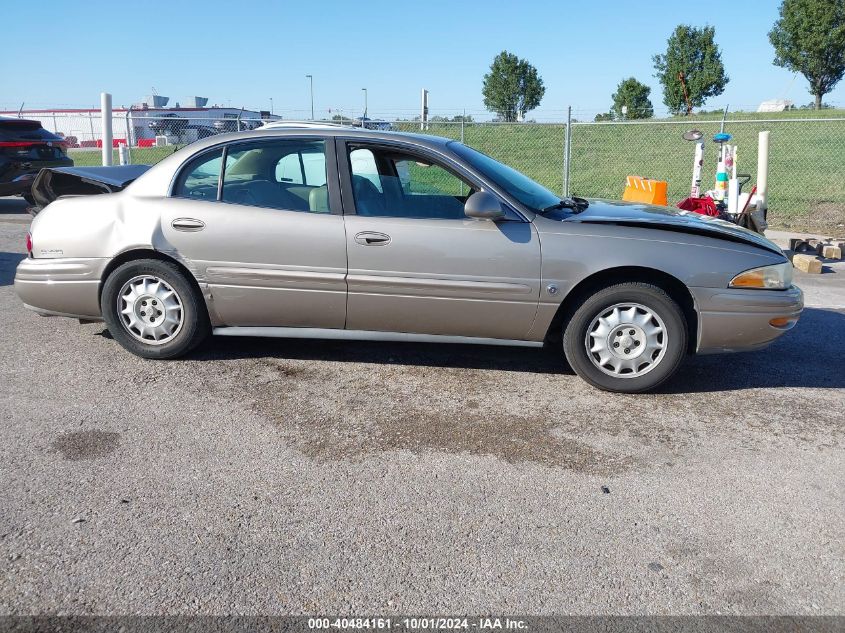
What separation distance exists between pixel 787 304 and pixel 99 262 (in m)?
4.42

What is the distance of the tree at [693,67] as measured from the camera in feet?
153

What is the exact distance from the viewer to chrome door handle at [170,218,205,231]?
4730mm

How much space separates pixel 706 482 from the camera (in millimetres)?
3396

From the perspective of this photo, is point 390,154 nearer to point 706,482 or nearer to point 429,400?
point 429,400

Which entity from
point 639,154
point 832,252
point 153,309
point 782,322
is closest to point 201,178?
point 153,309

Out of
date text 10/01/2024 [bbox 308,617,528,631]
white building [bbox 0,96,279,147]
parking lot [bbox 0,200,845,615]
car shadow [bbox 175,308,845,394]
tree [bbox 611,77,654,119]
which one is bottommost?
date text 10/01/2024 [bbox 308,617,528,631]

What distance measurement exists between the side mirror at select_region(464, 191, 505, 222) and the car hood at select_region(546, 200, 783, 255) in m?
0.46

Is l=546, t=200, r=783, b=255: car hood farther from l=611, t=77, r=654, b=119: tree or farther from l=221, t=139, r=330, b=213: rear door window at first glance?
l=611, t=77, r=654, b=119: tree

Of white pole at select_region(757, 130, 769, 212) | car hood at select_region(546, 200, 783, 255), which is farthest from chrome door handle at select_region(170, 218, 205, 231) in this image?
white pole at select_region(757, 130, 769, 212)

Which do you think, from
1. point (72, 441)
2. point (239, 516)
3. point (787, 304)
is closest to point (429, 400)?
point (239, 516)

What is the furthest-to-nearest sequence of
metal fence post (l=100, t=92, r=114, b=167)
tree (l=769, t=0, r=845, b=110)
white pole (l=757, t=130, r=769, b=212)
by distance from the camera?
tree (l=769, t=0, r=845, b=110) → metal fence post (l=100, t=92, r=114, b=167) → white pole (l=757, t=130, r=769, b=212)

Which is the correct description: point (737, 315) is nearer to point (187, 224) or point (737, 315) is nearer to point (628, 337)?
point (628, 337)

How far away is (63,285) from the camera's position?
4.95m

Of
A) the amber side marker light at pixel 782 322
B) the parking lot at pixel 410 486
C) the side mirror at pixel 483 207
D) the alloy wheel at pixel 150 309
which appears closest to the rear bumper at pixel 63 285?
the alloy wheel at pixel 150 309
